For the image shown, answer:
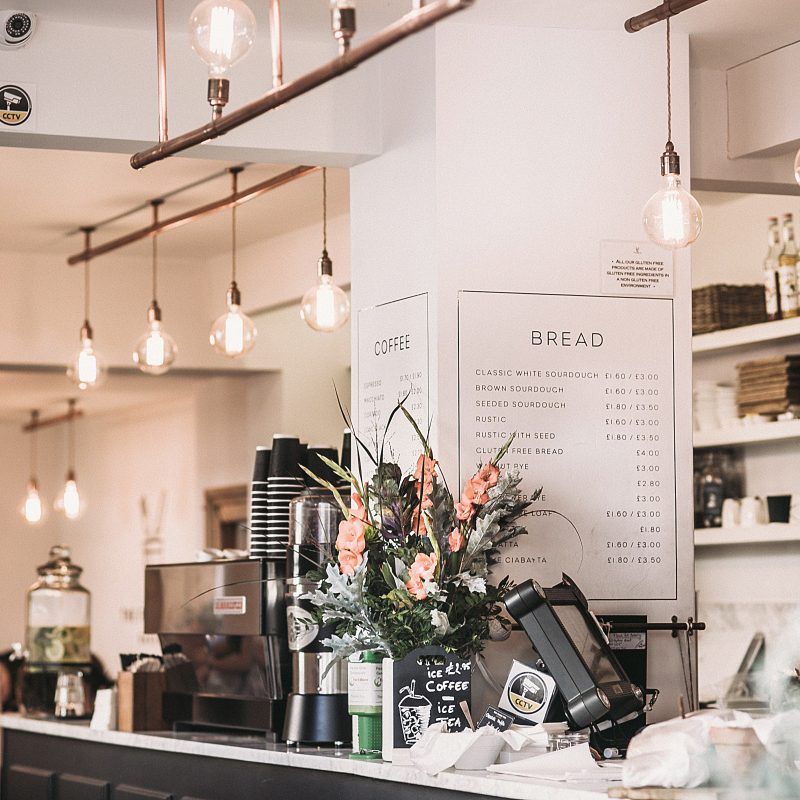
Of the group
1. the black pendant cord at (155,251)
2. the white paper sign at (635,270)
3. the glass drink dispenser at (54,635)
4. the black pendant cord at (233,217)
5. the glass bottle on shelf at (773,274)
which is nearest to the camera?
the white paper sign at (635,270)

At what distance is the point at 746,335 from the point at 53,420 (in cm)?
720

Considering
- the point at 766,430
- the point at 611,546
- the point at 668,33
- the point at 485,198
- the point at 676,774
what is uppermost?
the point at 668,33

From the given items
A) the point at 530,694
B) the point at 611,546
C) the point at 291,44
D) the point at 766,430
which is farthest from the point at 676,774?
the point at 766,430

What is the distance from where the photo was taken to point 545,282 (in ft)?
13.6

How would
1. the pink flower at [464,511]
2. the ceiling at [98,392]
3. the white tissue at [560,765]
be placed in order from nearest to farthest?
the white tissue at [560,765]
the pink flower at [464,511]
the ceiling at [98,392]

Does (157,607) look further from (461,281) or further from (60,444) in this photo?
(60,444)

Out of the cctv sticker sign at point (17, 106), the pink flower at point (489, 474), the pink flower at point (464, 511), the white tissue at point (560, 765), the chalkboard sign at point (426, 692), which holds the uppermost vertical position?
the cctv sticker sign at point (17, 106)

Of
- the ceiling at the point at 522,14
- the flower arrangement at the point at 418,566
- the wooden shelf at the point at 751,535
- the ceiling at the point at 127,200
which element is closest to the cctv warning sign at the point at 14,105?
the ceiling at the point at 522,14

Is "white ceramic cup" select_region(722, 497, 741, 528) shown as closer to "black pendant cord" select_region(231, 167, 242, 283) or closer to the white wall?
the white wall

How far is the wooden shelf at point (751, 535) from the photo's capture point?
5563 mm

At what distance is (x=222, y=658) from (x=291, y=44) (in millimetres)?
1754

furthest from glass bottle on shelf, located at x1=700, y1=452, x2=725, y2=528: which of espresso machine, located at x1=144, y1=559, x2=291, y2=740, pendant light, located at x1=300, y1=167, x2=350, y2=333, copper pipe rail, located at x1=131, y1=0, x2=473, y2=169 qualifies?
copper pipe rail, located at x1=131, y1=0, x2=473, y2=169

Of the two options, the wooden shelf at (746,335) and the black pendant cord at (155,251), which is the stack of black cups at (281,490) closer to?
the wooden shelf at (746,335)

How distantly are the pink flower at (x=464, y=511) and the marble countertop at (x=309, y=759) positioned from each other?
57 cm
